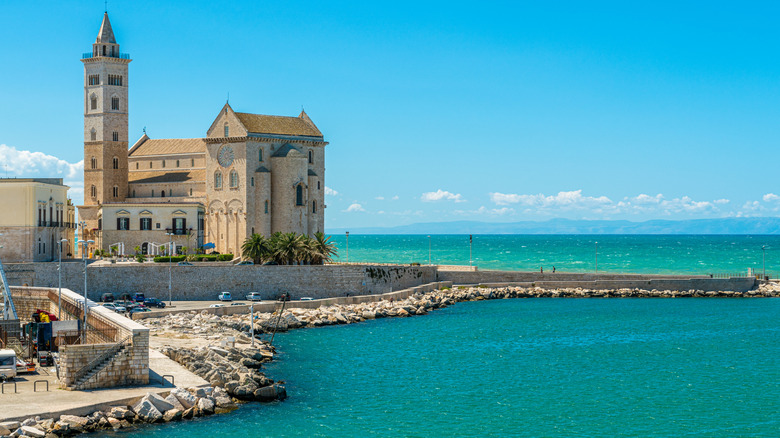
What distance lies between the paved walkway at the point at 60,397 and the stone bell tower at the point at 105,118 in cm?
5311

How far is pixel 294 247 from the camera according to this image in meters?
69.0

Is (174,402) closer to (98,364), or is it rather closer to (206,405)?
(206,405)

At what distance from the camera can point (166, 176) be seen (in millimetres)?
86938

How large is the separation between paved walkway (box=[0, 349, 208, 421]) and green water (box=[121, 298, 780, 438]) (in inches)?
77.6

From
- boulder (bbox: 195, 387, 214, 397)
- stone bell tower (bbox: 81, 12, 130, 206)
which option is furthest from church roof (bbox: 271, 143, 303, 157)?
boulder (bbox: 195, 387, 214, 397)

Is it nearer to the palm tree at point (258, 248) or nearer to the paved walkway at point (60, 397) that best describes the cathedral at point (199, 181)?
the palm tree at point (258, 248)

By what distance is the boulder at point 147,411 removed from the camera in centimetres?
3006

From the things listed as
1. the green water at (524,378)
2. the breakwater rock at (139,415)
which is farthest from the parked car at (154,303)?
the breakwater rock at (139,415)

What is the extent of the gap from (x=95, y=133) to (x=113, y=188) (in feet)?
18.3

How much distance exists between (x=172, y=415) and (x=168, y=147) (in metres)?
62.7

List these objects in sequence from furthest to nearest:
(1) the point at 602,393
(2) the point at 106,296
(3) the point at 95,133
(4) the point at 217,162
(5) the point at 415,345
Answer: (3) the point at 95,133
(4) the point at 217,162
(2) the point at 106,296
(5) the point at 415,345
(1) the point at 602,393

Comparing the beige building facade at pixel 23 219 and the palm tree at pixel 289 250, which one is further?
the palm tree at pixel 289 250

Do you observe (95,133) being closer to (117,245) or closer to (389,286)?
(117,245)

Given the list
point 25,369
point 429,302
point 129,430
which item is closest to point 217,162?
point 429,302
